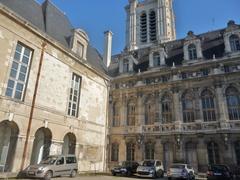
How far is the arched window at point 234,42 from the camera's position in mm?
17936

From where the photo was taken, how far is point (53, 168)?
10922 millimetres

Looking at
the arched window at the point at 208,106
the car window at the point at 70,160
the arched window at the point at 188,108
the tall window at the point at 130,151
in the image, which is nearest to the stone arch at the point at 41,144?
the car window at the point at 70,160

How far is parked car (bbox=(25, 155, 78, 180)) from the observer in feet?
33.5

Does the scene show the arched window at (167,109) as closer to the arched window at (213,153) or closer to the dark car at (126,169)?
the arched window at (213,153)

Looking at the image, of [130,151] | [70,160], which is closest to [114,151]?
[130,151]

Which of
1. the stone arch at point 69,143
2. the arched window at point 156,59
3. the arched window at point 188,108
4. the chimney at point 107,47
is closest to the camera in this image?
the stone arch at point 69,143

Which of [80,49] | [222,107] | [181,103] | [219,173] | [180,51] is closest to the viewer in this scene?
[219,173]

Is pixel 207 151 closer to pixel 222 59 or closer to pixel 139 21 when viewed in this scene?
pixel 222 59

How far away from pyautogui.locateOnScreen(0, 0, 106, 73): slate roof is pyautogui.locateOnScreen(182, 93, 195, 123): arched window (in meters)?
9.69

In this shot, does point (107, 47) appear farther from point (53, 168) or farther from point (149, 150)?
point (53, 168)

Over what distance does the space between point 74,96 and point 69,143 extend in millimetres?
3641

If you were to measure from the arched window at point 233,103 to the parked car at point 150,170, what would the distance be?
23.7ft

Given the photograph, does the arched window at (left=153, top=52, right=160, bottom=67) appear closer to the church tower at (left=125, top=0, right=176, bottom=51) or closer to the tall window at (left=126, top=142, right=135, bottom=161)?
the tall window at (left=126, top=142, right=135, bottom=161)

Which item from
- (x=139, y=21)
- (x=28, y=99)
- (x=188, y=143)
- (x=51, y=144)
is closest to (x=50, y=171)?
(x=51, y=144)
